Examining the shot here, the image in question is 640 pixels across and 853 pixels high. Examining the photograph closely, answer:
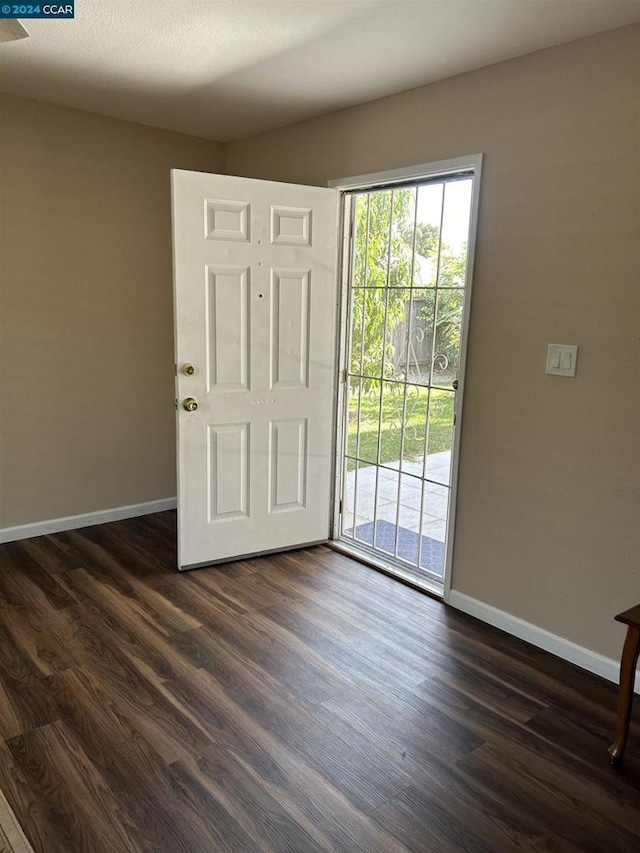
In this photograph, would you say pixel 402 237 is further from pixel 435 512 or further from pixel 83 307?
pixel 83 307

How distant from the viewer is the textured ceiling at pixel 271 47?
6.95ft

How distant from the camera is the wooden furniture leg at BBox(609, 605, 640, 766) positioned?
184 centimetres

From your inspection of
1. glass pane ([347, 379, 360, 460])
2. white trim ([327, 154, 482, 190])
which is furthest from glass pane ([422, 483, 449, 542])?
white trim ([327, 154, 482, 190])

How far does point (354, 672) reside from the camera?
95.2 inches

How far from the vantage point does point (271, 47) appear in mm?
2486

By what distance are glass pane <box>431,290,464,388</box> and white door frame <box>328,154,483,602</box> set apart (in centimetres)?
24

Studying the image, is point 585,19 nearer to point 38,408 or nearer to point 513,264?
point 513,264

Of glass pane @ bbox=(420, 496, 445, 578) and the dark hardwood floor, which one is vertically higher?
glass pane @ bbox=(420, 496, 445, 578)

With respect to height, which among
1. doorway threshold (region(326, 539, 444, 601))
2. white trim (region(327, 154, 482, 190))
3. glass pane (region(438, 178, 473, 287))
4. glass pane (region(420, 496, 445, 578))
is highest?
white trim (region(327, 154, 482, 190))

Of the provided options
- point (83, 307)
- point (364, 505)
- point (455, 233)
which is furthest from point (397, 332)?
point (83, 307)

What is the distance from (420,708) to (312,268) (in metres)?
2.18

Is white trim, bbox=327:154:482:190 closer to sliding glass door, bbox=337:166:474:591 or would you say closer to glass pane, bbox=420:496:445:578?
sliding glass door, bbox=337:166:474:591

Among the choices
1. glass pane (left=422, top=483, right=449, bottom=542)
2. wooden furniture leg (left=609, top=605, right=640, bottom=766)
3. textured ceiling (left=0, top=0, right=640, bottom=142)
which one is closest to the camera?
wooden furniture leg (left=609, top=605, right=640, bottom=766)

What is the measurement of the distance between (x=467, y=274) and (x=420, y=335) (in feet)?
1.75
